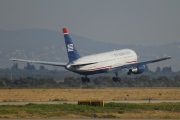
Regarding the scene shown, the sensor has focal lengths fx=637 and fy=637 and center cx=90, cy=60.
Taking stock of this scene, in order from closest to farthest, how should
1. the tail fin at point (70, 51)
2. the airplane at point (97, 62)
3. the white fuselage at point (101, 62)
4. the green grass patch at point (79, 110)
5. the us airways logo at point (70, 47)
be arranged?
the green grass patch at point (79, 110) → the white fuselage at point (101, 62) → the airplane at point (97, 62) → the tail fin at point (70, 51) → the us airways logo at point (70, 47)

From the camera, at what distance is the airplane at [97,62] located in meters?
105

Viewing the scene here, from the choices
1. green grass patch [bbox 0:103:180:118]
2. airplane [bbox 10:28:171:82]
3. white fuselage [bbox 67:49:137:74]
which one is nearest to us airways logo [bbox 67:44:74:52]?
airplane [bbox 10:28:171:82]

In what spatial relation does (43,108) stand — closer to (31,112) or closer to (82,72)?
(31,112)

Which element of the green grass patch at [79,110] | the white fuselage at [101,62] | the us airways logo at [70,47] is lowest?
the green grass patch at [79,110]

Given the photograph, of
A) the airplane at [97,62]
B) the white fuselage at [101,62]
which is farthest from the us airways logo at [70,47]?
the white fuselage at [101,62]

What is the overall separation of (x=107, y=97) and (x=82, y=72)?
18404mm

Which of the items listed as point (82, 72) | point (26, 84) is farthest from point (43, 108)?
point (26, 84)

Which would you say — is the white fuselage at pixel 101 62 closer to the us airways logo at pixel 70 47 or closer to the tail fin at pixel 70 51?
the tail fin at pixel 70 51

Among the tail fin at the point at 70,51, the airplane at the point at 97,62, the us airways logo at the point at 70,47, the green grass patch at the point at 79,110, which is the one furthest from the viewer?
the us airways logo at the point at 70,47

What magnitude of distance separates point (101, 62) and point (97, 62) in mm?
1273

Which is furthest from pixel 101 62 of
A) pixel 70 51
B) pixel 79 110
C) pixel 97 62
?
pixel 79 110

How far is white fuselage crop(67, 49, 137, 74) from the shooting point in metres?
104

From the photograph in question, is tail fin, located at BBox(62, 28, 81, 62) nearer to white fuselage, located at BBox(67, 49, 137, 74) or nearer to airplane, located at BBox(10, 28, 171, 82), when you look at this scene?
airplane, located at BBox(10, 28, 171, 82)

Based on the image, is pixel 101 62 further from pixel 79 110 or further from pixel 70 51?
pixel 79 110
